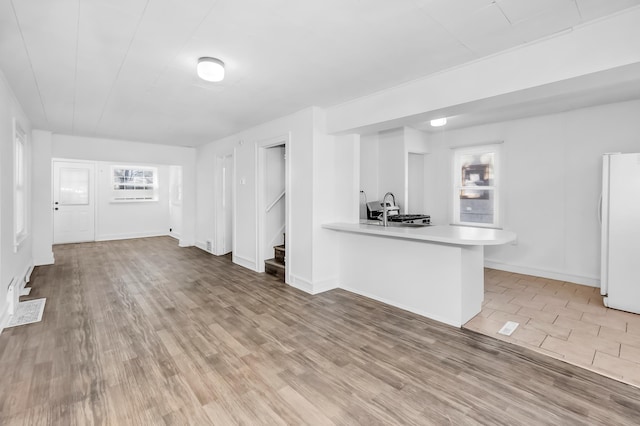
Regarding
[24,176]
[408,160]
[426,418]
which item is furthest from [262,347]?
[24,176]

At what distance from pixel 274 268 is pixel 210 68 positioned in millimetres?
3039

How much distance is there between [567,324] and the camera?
2.91 m

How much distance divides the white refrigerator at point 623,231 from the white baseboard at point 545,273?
0.85 metres

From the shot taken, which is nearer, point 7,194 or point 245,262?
point 7,194

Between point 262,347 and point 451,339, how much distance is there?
1.63m

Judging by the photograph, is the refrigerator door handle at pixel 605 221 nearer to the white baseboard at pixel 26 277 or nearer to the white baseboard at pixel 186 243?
the white baseboard at pixel 26 277

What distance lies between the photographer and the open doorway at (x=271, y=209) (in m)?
4.79

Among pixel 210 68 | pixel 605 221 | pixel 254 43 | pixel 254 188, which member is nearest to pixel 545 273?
pixel 605 221

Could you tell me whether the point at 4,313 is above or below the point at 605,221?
below

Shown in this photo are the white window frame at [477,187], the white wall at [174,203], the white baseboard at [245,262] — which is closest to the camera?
the white window frame at [477,187]

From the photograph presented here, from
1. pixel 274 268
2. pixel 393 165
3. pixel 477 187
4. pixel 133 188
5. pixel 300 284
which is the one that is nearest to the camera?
pixel 300 284

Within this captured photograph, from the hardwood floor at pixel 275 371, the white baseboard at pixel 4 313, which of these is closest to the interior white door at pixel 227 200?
the hardwood floor at pixel 275 371

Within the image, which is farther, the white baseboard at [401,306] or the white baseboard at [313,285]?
the white baseboard at [313,285]

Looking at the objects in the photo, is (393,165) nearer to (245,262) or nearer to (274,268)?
(274,268)
